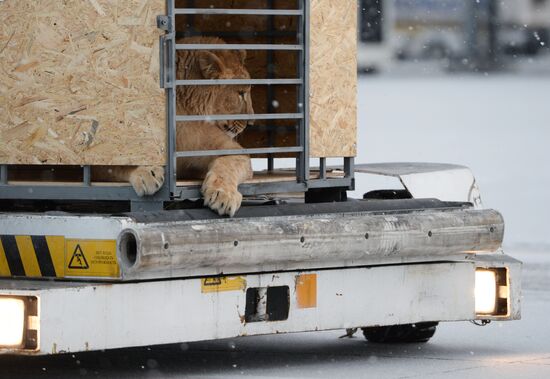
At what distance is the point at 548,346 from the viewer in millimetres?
8781

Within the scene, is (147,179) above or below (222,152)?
below

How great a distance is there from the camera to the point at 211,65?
26.9 ft

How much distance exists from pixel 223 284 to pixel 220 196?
1.32 ft

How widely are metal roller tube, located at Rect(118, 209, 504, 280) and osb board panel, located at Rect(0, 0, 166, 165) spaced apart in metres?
0.54

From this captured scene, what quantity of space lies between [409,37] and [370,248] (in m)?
63.6

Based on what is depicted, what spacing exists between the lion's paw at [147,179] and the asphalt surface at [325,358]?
34.9 inches

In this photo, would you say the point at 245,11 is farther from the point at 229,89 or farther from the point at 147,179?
the point at 147,179

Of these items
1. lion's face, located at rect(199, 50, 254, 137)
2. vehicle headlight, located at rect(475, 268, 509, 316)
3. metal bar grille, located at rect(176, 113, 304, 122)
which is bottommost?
vehicle headlight, located at rect(475, 268, 509, 316)

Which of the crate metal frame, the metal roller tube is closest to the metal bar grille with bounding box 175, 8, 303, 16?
the crate metal frame

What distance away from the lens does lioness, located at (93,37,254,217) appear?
7848 millimetres

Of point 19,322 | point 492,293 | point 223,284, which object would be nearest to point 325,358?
point 492,293

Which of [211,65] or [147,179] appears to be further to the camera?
[211,65]

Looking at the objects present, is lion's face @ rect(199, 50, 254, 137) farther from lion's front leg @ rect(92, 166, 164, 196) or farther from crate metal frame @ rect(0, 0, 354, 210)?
lion's front leg @ rect(92, 166, 164, 196)

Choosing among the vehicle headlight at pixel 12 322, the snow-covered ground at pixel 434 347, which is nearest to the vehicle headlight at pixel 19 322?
the vehicle headlight at pixel 12 322
